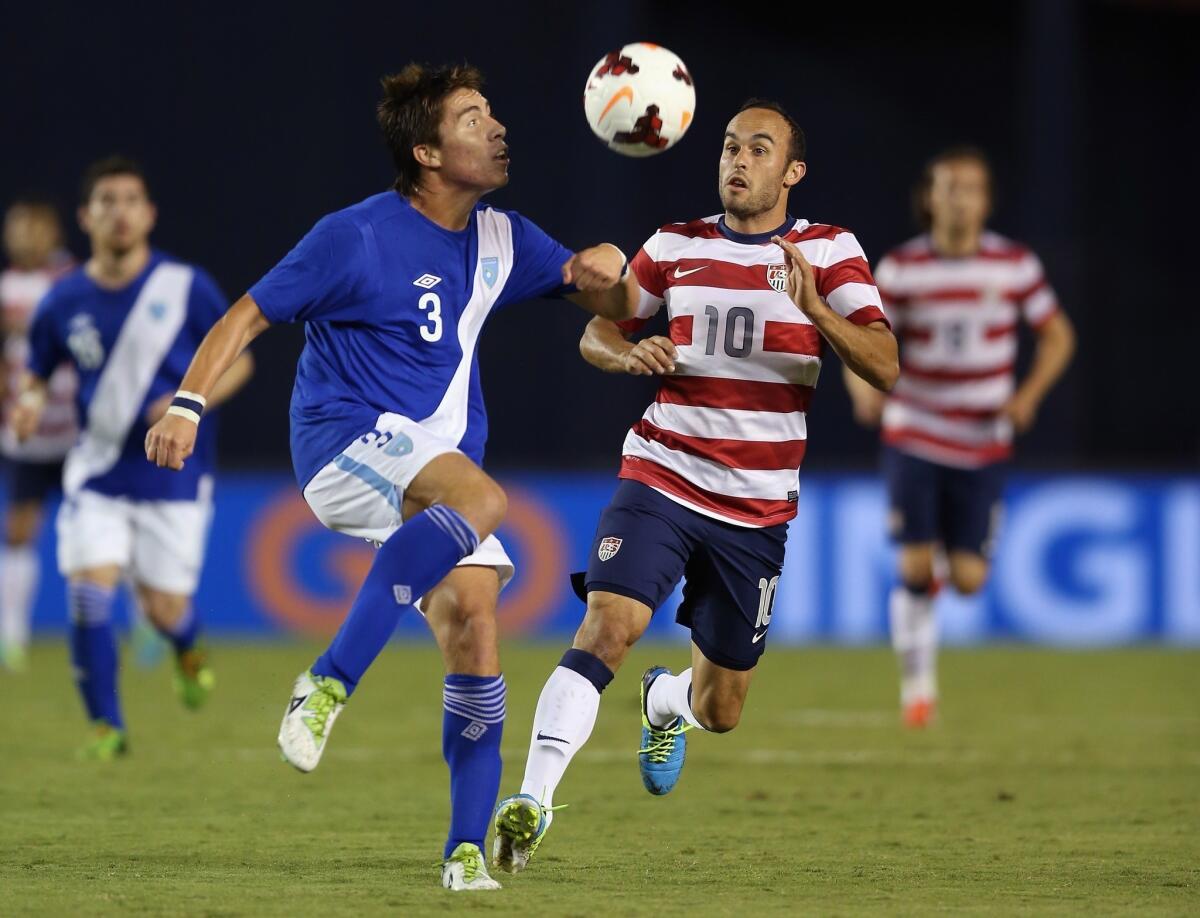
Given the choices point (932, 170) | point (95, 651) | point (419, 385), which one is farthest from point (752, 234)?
point (932, 170)

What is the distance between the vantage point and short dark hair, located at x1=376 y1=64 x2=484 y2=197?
561 cm

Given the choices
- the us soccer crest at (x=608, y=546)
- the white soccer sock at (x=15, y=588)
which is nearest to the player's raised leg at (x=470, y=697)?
the us soccer crest at (x=608, y=546)

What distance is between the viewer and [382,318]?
17.9ft

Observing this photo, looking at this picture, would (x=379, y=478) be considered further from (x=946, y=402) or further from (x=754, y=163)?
(x=946, y=402)

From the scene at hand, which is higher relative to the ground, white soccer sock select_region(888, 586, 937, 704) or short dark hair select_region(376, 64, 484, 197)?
short dark hair select_region(376, 64, 484, 197)

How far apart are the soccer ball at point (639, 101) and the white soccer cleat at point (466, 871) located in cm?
211

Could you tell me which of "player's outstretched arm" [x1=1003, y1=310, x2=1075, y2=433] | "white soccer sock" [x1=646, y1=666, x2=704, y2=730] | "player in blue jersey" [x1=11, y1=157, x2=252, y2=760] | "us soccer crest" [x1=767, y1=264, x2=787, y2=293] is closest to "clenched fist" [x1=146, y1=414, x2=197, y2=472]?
"us soccer crest" [x1=767, y1=264, x2=787, y2=293]

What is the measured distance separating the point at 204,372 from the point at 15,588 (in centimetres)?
776

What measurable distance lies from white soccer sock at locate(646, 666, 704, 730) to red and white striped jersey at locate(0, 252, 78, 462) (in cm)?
592

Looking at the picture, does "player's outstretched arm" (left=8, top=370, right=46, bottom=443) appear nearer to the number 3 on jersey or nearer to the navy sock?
the number 3 on jersey

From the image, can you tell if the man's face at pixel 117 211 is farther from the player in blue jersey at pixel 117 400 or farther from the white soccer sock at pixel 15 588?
the white soccer sock at pixel 15 588

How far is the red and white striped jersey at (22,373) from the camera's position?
11.7 meters

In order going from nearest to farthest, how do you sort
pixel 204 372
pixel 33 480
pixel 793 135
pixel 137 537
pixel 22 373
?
pixel 204 372 → pixel 793 135 → pixel 137 537 → pixel 22 373 → pixel 33 480

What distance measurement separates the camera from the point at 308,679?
485 cm
